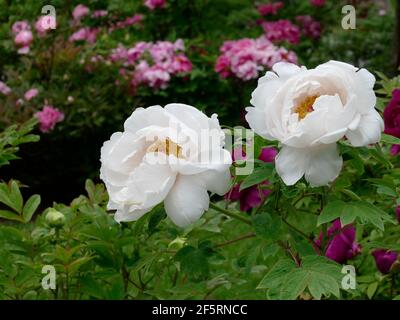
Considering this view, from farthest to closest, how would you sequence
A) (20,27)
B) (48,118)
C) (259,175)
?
(20,27) < (48,118) < (259,175)

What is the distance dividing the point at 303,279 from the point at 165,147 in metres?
0.27

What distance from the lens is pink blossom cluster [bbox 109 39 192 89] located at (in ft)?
16.5

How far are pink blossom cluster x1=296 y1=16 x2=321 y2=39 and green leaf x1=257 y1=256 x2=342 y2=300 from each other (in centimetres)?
535

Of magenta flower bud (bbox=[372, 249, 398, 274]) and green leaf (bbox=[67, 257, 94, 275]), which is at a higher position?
green leaf (bbox=[67, 257, 94, 275])

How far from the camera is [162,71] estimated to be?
510cm

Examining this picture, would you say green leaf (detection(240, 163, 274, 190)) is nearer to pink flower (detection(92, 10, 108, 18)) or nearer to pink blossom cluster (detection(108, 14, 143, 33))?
pink blossom cluster (detection(108, 14, 143, 33))

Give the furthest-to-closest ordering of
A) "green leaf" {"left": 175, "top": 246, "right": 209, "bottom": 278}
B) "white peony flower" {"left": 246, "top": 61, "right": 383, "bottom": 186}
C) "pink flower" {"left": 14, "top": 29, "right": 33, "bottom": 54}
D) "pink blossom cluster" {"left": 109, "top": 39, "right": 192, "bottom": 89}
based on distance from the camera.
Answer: "pink blossom cluster" {"left": 109, "top": 39, "right": 192, "bottom": 89} < "pink flower" {"left": 14, "top": 29, "right": 33, "bottom": 54} < "green leaf" {"left": 175, "top": 246, "right": 209, "bottom": 278} < "white peony flower" {"left": 246, "top": 61, "right": 383, "bottom": 186}

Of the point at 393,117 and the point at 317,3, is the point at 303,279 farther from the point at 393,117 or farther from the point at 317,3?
the point at 317,3

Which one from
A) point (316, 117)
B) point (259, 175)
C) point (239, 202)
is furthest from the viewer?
point (239, 202)

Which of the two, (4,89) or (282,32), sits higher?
(282,32)

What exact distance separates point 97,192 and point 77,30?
12.5ft

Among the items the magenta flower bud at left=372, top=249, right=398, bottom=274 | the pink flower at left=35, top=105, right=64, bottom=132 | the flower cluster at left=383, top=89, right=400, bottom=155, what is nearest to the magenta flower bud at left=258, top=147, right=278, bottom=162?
the flower cluster at left=383, top=89, right=400, bottom=155

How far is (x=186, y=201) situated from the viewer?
3.61ft

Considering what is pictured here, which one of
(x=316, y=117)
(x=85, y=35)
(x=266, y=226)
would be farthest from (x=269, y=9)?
(x=316, y=117)
